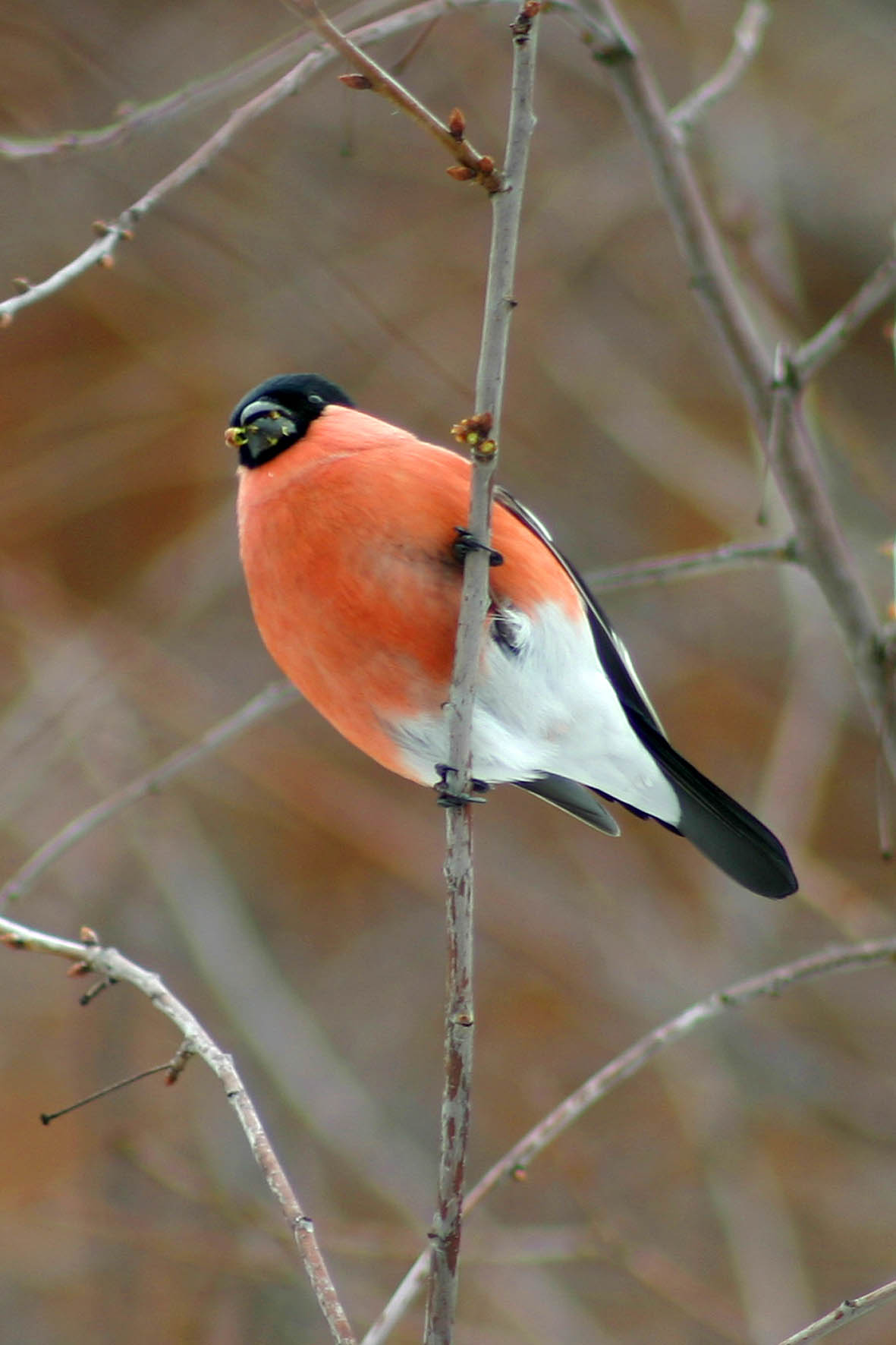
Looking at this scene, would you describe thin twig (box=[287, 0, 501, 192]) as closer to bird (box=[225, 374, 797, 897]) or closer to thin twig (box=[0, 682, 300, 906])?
bird (box=[225, 374, 797, 897])

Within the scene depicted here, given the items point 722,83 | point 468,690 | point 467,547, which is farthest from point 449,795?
point 722,83

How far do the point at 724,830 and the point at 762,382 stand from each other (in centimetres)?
77

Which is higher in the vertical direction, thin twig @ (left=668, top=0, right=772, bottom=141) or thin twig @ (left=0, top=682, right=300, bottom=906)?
thin twig @ (left=668, top=0, right=772, bottom=141)

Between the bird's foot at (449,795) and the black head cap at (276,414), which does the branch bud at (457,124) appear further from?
the black head cap at (276,414)

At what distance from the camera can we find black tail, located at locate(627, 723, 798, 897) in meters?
2.26

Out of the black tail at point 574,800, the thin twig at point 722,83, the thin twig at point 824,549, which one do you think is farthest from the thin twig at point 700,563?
the thin twig at point 722,83

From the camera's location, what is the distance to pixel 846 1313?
1.26m

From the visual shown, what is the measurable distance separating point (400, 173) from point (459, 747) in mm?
3296

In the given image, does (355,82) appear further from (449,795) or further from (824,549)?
(824,549)

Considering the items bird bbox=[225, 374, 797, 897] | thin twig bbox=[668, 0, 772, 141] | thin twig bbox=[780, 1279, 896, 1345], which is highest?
thin twig bbox=[668, 0, 772, 141]

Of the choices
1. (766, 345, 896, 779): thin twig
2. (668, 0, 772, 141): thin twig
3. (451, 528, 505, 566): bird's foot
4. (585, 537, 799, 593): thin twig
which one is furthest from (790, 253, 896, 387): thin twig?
(451, 528, 505, 566): bird's foot

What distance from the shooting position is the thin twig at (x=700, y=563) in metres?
2.05

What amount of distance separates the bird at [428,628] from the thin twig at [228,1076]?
0.64 meters

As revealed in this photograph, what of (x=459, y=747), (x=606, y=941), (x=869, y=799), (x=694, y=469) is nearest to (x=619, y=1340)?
(x=606, y=941)
